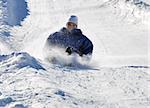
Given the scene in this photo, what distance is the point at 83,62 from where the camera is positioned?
8969 mm

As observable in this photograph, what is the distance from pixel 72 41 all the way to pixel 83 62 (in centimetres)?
58

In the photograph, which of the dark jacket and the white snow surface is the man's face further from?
the white snow surface

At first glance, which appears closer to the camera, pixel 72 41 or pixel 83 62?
pixel 83 62

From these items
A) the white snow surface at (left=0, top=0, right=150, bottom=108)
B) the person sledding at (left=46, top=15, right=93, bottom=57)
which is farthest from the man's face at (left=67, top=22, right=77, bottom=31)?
the white snow surface at (left=0, top=0, right=150, bottom=108)

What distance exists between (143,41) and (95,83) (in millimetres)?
5238

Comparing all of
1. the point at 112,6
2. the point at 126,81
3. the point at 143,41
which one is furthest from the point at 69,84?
the point at 112,6

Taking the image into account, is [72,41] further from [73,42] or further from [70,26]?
[70,26]

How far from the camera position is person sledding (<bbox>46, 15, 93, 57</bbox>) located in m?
9.27

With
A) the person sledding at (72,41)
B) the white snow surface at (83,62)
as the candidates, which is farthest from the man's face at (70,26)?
the white snow surface at (83,62)

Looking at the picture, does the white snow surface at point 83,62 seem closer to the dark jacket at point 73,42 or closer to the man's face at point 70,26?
the dark jacket at point 73,42

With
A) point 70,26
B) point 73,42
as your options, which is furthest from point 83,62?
point 70,26

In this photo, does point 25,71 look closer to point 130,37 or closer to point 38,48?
point 38,48

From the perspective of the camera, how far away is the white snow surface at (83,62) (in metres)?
5.90

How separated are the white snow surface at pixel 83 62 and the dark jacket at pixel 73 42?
24 centimetres
